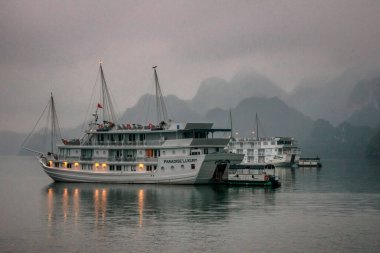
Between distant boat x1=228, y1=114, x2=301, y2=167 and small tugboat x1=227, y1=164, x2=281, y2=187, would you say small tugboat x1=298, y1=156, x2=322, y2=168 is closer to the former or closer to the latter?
distant boat x1=228, y1=114, x2=301, y2=167

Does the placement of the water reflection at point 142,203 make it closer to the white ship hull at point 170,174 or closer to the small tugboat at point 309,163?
the white ship hull at point 170,174

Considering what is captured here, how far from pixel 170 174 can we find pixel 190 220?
1028 inches

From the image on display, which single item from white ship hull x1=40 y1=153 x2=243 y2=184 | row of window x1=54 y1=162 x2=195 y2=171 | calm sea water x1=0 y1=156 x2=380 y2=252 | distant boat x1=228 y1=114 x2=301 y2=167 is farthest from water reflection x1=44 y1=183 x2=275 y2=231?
distant boat x1=228 y1=114 x2=301 y2=167

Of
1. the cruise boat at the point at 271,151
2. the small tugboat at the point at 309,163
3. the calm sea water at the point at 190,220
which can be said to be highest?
the cruise boat at the point at 271,151

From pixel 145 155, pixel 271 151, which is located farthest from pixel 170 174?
pixel 271 151

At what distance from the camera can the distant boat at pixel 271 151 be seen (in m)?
141

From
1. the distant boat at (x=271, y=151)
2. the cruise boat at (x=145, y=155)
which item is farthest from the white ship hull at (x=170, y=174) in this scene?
the distant boat at (x=271, y=151)

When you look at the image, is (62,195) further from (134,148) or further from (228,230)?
(228,230)

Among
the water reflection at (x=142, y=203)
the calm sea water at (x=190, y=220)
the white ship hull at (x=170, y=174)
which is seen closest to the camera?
the calm sea water at (x=190, y=220)

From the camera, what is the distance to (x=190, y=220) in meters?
43.9

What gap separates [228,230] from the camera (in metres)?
39.8

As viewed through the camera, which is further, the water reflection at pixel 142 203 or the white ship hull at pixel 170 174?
the white ship hull at pixel 170 174

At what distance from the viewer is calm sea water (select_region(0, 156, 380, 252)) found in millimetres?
35138

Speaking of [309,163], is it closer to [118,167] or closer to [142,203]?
[118,167]
